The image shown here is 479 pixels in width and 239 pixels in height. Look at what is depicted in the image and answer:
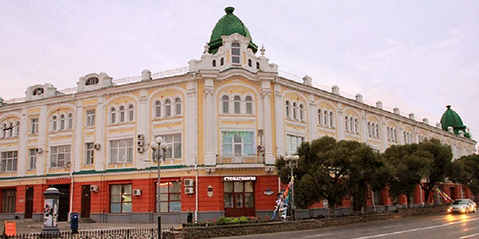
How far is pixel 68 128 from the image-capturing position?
42750mm

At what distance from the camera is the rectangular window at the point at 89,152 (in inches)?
1617

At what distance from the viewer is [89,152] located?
41.3 metres

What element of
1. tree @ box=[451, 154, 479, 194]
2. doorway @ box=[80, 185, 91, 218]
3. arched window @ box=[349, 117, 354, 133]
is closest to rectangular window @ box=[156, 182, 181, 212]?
doorway @ box=[80, 185, 91, 218]

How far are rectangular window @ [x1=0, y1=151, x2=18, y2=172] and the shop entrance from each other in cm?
2230

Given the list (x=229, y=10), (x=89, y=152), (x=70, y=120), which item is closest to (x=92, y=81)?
(x=70, y=120)

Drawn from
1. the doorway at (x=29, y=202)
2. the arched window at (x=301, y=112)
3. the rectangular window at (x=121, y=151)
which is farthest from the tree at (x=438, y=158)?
the doorway at (x=29, y=202)

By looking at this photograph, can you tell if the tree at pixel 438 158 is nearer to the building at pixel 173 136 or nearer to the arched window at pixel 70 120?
the building at pixel 173 136

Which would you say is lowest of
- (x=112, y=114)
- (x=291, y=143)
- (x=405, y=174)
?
(x=405, y=174)

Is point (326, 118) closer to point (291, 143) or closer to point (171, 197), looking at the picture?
point (291, 143)

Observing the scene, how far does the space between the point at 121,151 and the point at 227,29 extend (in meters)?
13.8

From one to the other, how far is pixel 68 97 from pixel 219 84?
14.8 m

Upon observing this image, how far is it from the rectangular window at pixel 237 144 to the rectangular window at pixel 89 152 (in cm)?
1235

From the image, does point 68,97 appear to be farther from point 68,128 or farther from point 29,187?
point 29,187

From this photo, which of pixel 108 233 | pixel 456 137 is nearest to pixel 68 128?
pixel 108 233
